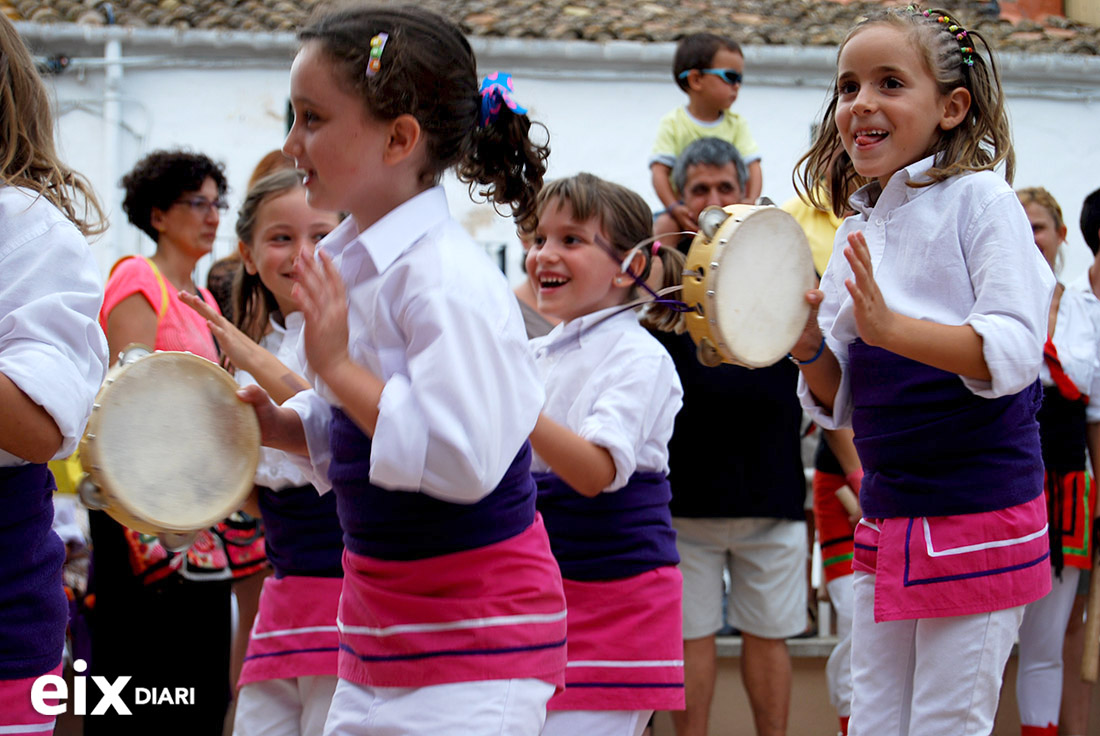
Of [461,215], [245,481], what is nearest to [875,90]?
[245,481]

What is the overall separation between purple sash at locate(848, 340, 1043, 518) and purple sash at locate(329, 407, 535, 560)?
84 cm

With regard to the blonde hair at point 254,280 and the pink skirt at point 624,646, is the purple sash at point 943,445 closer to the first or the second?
the pink skirt at point 624,646

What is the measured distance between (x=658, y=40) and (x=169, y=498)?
8523 millimetres

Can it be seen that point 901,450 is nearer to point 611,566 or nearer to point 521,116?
point 611,566

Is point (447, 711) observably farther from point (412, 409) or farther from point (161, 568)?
point (161, 568)

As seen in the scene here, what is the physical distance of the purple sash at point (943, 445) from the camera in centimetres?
225

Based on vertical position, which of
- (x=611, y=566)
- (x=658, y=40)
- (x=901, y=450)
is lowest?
(x=611, y=566)

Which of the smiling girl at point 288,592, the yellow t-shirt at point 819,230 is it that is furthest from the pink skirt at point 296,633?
the yellow t-shirt at point 819,230

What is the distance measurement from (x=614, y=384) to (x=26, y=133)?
4.61ft

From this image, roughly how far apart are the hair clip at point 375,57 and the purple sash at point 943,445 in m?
1.16

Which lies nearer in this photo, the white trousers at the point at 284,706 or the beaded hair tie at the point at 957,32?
the beaded hair tie at the point at 957,32

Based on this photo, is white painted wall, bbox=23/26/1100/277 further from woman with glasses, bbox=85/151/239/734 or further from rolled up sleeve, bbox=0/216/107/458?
rolled up sleeve, bbox=0/216/107/458

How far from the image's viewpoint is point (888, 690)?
7.56ft

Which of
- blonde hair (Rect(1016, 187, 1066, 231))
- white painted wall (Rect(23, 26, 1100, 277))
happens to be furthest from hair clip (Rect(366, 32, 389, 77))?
white painted wall (Rect(23, 26, 1100, 277))
